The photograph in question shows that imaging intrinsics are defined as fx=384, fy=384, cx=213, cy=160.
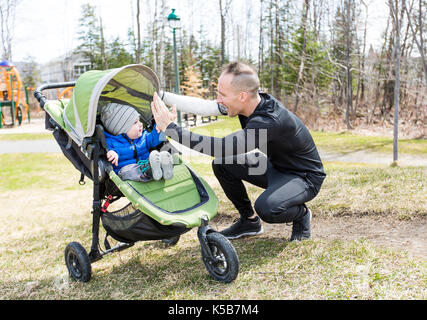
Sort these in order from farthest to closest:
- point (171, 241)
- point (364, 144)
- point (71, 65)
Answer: point (71, 65)
point (364, 144)
point (171, 241)

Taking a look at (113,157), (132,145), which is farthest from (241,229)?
(113,157)

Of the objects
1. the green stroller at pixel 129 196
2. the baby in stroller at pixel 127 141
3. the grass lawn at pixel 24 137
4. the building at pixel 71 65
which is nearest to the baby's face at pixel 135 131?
the baby in stroller at pixel 127 141

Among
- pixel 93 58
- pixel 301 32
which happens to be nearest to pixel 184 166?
pixel 301 32

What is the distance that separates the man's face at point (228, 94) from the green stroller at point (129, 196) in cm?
56

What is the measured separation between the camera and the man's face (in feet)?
9.06

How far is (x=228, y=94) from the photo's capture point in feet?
9.14

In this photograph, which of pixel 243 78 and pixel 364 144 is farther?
pixel 364 144

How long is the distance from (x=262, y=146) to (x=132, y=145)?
39.5 inches

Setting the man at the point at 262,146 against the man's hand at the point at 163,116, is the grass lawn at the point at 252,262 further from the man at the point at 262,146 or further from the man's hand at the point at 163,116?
the man's hand at the point at 163,116

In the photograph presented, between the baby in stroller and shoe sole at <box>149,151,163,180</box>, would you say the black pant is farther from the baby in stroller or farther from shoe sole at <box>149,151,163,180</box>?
shoe sole at <box>149,151,163,180</box>

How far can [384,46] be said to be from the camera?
18328 mm

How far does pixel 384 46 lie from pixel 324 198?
1687cm

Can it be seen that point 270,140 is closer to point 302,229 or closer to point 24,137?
point 302,229
